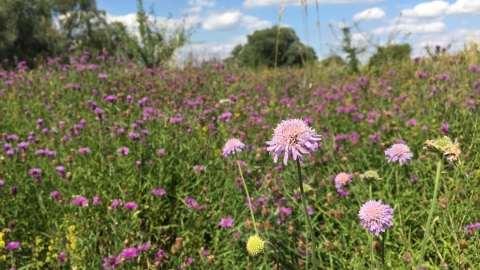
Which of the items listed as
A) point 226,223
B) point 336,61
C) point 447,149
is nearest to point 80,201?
point 226,223

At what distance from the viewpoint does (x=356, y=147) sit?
9.37 feet

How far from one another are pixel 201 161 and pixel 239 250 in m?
0.91

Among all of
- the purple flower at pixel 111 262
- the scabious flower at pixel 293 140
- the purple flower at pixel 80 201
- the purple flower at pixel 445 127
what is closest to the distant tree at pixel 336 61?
the purple flower at pixel 445 127

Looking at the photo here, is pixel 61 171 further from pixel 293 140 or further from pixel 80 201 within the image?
pixel 293 140

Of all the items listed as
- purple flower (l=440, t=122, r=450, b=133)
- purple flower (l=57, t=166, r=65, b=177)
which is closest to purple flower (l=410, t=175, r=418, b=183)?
purple flower (l=440, t=122, r=450, b=133)

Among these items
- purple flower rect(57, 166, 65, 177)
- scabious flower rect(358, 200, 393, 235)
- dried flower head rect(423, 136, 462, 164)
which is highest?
dried flower head rect(423, 136, 462, 164)

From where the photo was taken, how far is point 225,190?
238 cm

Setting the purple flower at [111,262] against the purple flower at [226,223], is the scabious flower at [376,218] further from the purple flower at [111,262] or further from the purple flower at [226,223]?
the purple flower at [111,262]

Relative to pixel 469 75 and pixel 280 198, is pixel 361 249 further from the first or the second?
pixel 469 75

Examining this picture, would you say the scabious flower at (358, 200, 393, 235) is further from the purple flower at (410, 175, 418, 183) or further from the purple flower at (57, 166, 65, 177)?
the purple flower at (57, 166, 65, 177)

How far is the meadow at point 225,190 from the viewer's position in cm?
189

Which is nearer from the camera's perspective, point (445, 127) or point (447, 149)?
point (447, 149)

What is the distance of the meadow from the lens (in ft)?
6.21

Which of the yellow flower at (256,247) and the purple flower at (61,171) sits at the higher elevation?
the purple flower at (61,171)
